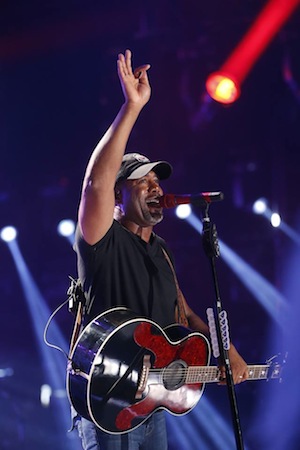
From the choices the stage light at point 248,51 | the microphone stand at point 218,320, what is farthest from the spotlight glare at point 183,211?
the microphone stand at point 218,320

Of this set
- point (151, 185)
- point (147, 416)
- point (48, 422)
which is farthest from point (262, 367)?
point (48, 422)

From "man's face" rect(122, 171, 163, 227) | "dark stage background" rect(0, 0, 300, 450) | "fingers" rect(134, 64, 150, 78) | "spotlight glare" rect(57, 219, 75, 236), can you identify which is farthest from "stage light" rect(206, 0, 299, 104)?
"fingers" rect(134, 64, 150, 78)

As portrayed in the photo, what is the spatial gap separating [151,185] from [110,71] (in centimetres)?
432

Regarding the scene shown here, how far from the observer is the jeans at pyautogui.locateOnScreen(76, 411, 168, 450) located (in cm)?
260

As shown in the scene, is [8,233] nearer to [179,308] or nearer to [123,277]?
[179,308]

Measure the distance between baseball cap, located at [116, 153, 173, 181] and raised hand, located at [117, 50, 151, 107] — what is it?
0.47 metres

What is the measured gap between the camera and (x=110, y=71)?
714 centimetres

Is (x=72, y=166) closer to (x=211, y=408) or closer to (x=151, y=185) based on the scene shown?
(x=211, y=408)

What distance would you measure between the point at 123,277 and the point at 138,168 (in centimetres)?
66

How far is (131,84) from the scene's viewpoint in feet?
9.00

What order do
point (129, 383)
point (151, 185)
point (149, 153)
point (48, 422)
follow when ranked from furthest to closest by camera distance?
point (149, 153)
point (48, 422)
point (151, 185)
point (129, 383)

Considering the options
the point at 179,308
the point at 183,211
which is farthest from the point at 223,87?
the point at 179,308

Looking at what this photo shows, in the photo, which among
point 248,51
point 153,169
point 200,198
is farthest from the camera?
point 248,51

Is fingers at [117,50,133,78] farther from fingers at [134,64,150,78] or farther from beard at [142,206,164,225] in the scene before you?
beard at [142,206,164,225]
